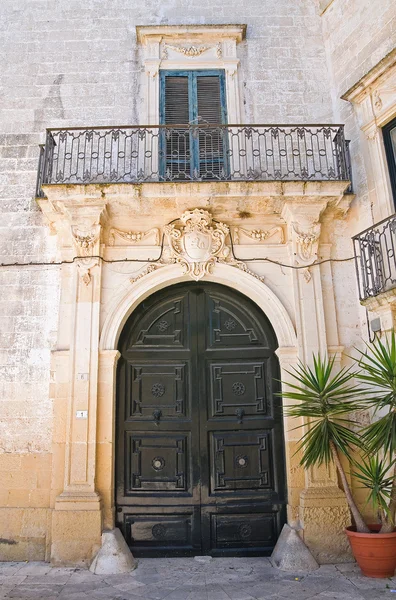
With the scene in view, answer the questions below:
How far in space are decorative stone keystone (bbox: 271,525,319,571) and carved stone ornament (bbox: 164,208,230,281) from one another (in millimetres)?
3214

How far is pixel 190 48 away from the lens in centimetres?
762

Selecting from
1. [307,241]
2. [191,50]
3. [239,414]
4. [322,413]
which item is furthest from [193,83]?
[322,413]

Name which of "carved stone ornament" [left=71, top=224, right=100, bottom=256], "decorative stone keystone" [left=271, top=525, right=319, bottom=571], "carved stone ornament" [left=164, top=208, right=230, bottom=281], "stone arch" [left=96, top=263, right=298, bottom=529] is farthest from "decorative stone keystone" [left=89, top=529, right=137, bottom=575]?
"carved stone ornament" [left=71, top=224, right=100, bottom=256]

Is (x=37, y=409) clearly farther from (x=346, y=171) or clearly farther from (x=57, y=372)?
(x=346, y=171)

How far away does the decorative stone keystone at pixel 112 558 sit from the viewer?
5.18m

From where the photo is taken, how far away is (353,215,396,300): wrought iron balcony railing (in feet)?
19.4

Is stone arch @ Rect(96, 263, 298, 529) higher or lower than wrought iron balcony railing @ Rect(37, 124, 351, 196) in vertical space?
lower

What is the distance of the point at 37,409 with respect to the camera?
241 inches

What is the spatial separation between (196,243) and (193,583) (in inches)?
151

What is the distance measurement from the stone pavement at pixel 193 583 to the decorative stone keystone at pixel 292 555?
107 millimetres

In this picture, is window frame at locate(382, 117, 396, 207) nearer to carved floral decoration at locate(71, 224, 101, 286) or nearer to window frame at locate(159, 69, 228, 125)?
window frame at locate(159, 69, 228, 125)

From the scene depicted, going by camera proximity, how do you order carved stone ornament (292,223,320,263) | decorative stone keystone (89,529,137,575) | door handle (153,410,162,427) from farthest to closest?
1. carved stone ornament (292,223,320,263)
2. door handle (153,410,162,427)
3. decorative stone keystone (89,529,137,575)

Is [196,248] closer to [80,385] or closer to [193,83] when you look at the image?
[80,385]

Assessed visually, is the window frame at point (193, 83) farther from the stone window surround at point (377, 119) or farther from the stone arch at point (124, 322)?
the stone arch at point (124, 322)
